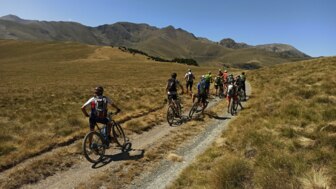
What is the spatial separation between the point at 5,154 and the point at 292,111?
1247 centimetres

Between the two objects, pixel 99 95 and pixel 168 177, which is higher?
pixel 99 95

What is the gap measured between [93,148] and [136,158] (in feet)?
5.11

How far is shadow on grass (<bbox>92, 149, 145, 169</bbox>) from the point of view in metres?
11.5

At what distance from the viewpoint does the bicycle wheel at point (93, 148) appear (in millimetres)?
11543

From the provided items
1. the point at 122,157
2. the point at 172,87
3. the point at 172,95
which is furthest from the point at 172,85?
the point at 122,157

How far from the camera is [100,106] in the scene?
11.9m

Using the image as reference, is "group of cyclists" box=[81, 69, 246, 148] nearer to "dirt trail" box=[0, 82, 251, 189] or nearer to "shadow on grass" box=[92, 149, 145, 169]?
"shadow on grass" box=[92, 149, 145, 169]

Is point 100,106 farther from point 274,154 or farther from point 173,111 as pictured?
point 173,111

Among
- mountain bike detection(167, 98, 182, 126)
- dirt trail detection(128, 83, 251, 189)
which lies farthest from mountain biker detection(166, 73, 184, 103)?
dirt trail detection(128, 83, 251, 189)

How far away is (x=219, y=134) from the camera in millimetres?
15000

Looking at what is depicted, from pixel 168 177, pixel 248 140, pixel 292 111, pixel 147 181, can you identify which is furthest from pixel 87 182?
pixel 292 111

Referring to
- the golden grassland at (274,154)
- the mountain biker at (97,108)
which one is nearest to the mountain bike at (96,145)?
the mountain biker at (97,108)

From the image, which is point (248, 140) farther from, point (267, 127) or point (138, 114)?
point (138, 114)

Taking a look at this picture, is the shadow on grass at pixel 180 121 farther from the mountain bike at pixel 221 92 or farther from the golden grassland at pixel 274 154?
the mountain bike at pixel 221 92
